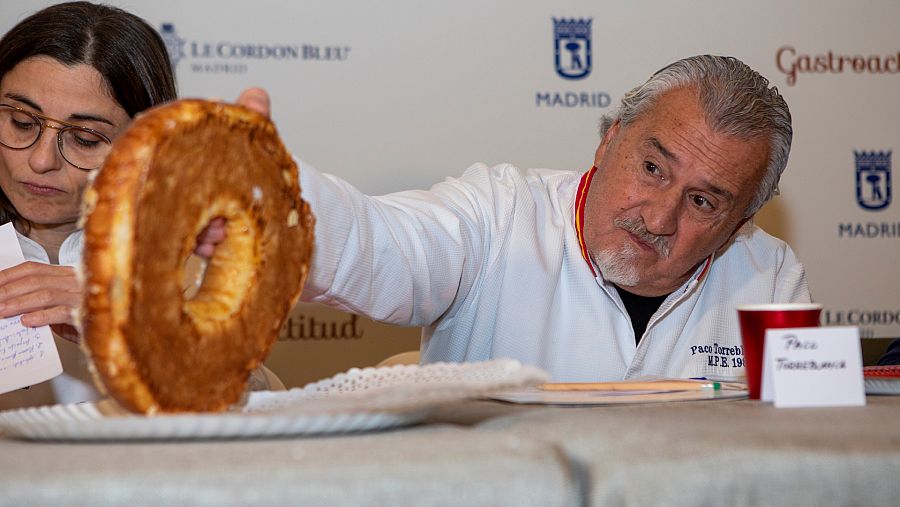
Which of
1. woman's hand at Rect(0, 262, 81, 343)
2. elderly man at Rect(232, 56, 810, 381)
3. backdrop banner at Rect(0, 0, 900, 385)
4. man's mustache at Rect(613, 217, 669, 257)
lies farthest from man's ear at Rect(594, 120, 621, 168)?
woman's hand at Rect(0, 262, 81, 343)

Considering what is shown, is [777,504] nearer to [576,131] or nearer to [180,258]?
[180,258]

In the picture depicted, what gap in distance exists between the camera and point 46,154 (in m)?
1.69

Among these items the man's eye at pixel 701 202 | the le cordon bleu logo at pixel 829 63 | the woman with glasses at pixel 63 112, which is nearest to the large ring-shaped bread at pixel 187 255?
the woman with glasses at pixel 63 112

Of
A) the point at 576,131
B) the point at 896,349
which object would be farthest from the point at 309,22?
the point at 896,349

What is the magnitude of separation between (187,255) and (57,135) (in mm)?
1075

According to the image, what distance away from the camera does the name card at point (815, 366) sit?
967 millimetres

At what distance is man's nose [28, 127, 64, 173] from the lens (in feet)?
5.54

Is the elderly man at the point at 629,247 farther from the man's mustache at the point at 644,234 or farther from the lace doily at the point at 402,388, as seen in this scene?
the lace doily at the point at 402,388

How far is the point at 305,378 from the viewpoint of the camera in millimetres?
2682

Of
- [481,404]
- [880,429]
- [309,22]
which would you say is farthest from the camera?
[309,22]

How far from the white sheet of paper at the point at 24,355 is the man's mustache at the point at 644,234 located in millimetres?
1005

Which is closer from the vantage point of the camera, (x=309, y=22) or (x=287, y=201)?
(x=287, y=201)

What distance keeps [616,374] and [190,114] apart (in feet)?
3.95

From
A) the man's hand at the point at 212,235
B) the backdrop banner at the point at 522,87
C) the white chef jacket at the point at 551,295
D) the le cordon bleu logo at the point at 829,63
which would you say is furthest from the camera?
the le cordon bleu logo at the point at 829,63
